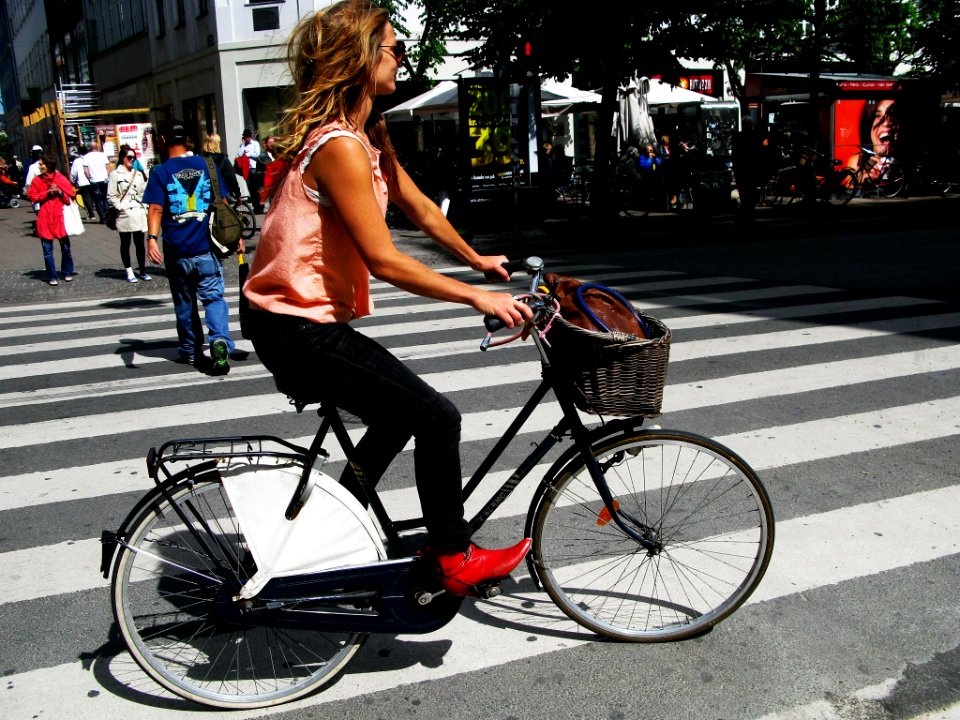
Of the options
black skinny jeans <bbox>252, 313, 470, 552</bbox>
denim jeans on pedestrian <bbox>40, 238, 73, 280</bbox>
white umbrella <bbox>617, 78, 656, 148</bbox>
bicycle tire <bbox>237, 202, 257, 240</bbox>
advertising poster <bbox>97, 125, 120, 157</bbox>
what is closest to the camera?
black skinny jeans <bbox>252, 313, 470, 552</bbox>

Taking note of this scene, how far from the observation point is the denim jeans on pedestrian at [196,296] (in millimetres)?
7223

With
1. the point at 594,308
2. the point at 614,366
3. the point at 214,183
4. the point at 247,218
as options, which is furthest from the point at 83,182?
the point at 614,366

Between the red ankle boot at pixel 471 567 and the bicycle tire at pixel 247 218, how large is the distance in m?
15.0

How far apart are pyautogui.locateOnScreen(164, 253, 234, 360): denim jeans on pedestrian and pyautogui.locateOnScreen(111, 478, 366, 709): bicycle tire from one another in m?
4.27

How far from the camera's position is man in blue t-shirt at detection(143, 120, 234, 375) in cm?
719

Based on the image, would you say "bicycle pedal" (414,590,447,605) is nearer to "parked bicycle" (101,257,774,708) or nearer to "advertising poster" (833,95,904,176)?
"parked bicycle" (101,257,774,708)

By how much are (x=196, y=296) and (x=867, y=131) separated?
66.8 ft

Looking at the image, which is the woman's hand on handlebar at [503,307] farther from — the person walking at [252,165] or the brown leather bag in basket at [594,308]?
the person walking at [252,165]

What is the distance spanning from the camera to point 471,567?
290cm

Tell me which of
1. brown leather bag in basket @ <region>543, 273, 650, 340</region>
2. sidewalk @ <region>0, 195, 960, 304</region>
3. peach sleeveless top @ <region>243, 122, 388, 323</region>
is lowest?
sidewalk @ <region>0, 195, 960, 304</region>

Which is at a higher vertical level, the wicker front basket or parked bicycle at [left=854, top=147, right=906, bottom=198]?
parked bicycle at [left=854, top=147, right=906, bottom=198]

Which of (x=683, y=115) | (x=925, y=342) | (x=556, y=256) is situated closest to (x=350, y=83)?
(x=925, y=342)

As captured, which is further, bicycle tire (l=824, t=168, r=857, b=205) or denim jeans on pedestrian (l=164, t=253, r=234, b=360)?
bicycle tire (l=824, t=168, r=857, b=205)

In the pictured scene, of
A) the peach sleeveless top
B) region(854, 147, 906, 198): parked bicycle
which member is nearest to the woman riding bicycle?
the peach sleeveless top
